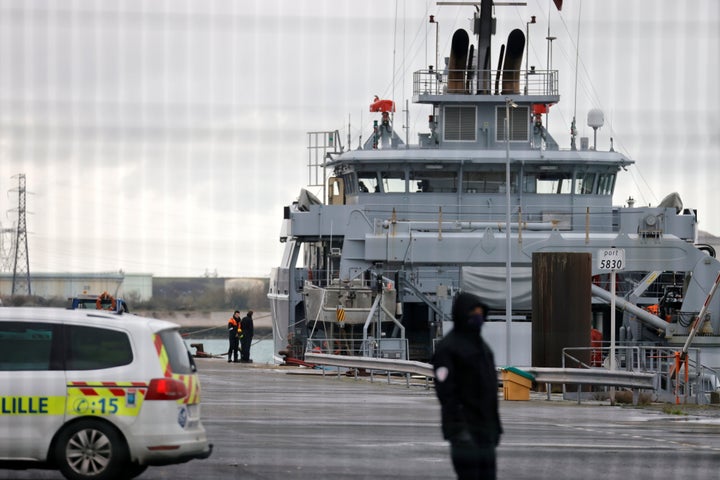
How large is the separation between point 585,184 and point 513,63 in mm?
5114

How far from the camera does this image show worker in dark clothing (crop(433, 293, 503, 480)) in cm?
930

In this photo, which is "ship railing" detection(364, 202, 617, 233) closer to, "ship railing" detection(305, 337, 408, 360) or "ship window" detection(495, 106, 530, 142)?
"ship window" detection(495, 106, 530, 142)

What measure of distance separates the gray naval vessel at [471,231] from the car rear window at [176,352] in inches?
787

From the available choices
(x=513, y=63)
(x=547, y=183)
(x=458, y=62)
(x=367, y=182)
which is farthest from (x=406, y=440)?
(x=513, y=63)

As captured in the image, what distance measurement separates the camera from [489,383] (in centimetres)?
943

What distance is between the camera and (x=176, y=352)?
40.5 feet

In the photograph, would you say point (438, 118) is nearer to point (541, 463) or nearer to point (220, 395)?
point (220, 395)

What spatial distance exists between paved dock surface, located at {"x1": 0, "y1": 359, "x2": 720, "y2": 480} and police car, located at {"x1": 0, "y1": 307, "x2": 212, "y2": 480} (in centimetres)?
86

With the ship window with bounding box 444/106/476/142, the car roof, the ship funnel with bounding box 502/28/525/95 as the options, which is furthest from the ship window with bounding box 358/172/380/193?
the car roof

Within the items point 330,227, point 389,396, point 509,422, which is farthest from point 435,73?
point 509,422

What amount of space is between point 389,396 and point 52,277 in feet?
33.0

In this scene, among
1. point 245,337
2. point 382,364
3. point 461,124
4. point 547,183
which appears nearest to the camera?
point 382,364

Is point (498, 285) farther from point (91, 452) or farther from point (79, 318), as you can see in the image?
point (91, 452)

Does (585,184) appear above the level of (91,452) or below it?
above
